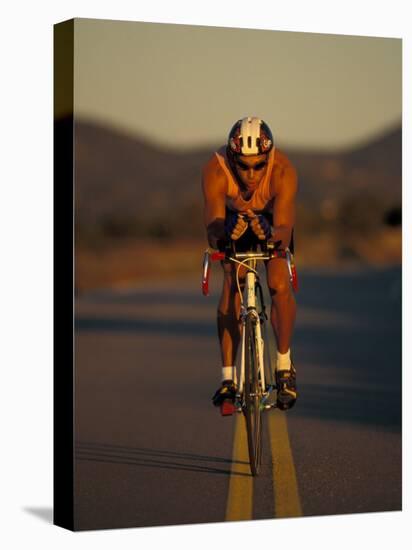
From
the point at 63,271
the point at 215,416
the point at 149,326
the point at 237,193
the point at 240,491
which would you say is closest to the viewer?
the point at 63,271

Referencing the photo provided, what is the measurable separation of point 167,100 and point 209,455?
2915 millimetres

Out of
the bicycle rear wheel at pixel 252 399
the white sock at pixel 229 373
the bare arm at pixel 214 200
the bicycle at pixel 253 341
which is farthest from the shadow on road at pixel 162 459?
the bare arm at pixel 214 200

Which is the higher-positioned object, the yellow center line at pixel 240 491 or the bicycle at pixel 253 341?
the bicycle at pixel 253 341

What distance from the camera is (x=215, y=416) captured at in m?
26.5

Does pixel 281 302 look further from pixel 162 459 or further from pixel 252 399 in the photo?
pixel 162 459

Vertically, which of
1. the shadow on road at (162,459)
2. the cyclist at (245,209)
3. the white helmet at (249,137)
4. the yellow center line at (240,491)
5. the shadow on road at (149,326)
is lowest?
the yellow center line at (240,491)

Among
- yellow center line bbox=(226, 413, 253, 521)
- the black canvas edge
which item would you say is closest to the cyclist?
yellow center line bbox=(226, 413, 253, 521)

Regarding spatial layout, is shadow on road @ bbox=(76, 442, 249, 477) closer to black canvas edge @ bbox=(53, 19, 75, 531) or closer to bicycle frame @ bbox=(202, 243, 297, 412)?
black canvas edge @ bbox=(53, 19, 75, 531)

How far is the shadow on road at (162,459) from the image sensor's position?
24969 millimetres

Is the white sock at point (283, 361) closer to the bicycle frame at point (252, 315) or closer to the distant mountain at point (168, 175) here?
the bicycle frame at point (252, 315)

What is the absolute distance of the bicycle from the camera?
81.2ft

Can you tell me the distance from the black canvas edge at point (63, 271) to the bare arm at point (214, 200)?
127cm

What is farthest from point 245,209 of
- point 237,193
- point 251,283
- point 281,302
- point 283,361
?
point 283,361

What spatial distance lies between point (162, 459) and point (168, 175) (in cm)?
230
